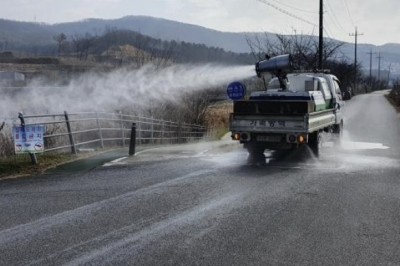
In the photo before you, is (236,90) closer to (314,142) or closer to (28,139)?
(314,142)

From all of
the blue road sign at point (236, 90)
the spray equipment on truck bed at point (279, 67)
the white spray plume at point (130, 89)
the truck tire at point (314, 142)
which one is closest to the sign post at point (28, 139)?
the spray equipment on truck bed at point (279, 67)

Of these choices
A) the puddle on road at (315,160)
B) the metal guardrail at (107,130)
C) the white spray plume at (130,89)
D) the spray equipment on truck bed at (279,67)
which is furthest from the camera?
the white spray plume at (130,89)

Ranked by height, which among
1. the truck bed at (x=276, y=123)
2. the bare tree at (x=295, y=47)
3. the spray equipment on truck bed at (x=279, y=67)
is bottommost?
the truck bed at (x=276, y=123)

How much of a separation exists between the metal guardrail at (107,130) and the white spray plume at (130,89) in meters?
1.93

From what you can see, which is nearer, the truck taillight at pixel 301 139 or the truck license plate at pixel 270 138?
the truck taillight at pixel 301 139

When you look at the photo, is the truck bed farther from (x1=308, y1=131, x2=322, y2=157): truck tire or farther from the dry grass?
the dry grass

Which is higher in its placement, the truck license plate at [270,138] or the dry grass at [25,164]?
the truck license plate at [270,138]

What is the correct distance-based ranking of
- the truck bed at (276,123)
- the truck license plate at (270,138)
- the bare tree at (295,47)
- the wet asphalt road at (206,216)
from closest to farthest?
the wet asphalt road at (206,216) → the truck bed at (276,123) → the truck license plate at (270,138) → the bare tree at (295,47)

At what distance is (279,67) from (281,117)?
294 cm

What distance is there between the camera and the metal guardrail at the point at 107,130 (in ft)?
50.6

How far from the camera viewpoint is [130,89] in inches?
1014

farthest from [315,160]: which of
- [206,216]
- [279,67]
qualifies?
[206,216]

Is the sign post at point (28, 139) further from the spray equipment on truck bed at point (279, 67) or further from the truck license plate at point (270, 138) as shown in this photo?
the spray equipment on truck bed at point (279, 67)

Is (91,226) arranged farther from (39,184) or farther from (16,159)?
(16,159)
